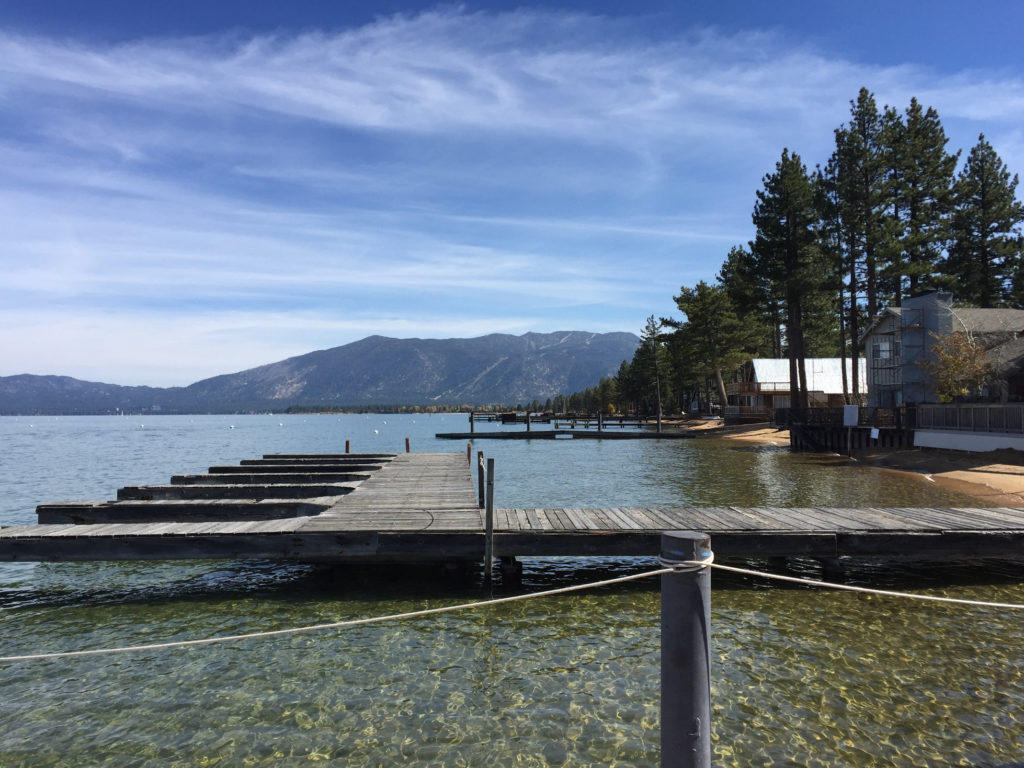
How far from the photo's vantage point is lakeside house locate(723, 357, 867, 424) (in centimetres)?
6444

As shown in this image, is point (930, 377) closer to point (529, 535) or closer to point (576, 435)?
point (576, 435)

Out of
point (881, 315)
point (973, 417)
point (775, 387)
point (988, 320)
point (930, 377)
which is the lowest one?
point (973, 417)

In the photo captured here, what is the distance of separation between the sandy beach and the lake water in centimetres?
1035

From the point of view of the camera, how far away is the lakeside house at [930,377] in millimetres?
29109

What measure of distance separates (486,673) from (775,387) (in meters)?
65.1

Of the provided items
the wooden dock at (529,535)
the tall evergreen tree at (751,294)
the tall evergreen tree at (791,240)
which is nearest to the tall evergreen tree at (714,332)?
the tall evergreen tree at (751,294)

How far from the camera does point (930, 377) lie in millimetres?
39656

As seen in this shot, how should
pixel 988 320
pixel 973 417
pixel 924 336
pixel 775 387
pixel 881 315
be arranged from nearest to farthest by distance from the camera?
pixel 973 417, pixel 988 320, pixel 924 336, pixel 881 315, pixel 775 387

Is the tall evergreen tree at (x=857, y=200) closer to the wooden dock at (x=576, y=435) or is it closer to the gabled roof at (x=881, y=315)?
the gabled roof at (x=881, y=315)

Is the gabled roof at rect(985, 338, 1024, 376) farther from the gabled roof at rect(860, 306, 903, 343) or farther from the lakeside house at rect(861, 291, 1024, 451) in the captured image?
the gabled roof at rect(860, 306, 903, 343)

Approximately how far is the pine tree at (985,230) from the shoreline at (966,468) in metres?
23.2

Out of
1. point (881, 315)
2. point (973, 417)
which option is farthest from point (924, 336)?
point (973, 417)

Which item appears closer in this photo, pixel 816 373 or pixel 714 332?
pixel 816 373

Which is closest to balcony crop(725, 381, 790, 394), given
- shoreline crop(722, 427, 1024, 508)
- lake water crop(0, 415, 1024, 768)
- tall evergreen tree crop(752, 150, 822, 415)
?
tall evergreen tree crop(752, 150, 822, 415)
